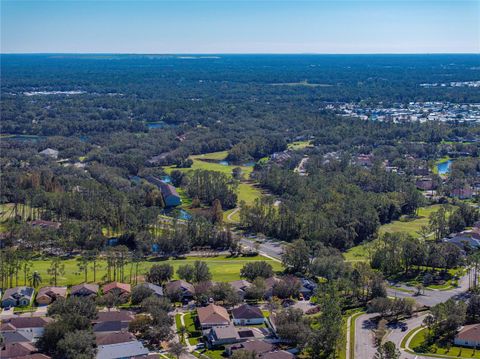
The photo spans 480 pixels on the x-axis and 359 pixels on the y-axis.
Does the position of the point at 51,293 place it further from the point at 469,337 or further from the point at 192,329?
the point at 469,337

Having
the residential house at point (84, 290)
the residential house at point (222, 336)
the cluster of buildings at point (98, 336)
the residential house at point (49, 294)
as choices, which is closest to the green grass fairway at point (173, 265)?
the residential house at point (49, 294)

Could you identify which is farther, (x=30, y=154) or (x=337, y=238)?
(x=30, y=154)

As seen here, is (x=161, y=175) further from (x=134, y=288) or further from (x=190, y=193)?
(x=134, y=288)

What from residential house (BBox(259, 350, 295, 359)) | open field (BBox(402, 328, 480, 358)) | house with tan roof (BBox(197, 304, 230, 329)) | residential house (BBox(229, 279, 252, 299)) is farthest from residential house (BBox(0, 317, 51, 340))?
open field (BBox(402, 328, 480, 358))

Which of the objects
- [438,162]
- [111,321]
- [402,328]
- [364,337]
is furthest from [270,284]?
[438,162]

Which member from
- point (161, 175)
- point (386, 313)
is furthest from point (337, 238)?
point (161, 175)

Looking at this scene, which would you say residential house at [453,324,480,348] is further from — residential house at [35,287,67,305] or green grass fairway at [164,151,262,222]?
green grass fairway at [164,151,262,222]

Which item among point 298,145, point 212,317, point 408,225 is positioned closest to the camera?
point 212,317

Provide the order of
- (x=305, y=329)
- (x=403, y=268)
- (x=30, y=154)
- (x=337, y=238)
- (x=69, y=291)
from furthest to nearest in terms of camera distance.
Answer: (x=30, y=154)
(x=337, y=238)
(x=403, y=268)
(x=69, y=291)
(x=305, y=329)
